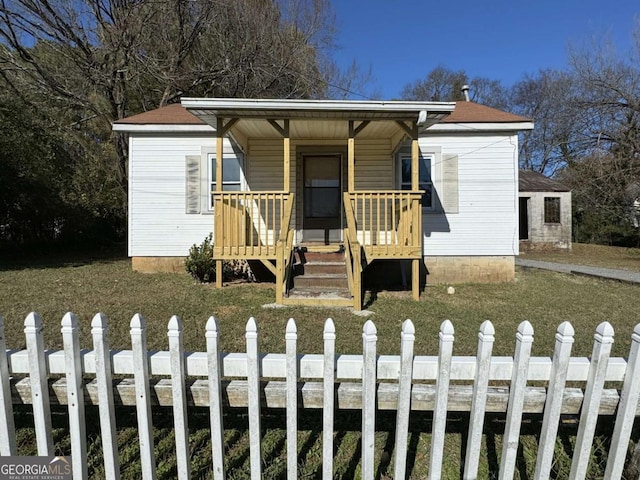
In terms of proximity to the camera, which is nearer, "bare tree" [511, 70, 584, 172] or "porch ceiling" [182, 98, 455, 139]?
"porch ceiling" [182, 98, 455, 139]

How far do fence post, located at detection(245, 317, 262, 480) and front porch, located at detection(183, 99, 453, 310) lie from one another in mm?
4022

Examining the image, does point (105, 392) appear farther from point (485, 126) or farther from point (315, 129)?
point (485, 126)

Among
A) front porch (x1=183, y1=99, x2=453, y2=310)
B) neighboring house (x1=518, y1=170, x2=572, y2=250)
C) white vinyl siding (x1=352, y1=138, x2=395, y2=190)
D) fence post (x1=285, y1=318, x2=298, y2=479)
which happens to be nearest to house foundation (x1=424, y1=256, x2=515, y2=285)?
front porch (x1=183, y1=99, x2=453, y2=310)

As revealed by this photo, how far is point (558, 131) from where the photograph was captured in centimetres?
2377

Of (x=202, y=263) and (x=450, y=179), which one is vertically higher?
(x=450, y=179)

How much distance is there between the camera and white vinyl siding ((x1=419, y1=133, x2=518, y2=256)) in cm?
820

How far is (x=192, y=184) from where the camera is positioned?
8344mm

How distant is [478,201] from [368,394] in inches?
295

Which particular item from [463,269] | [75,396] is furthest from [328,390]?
[463,269]

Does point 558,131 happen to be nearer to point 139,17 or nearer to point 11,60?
point 139,17

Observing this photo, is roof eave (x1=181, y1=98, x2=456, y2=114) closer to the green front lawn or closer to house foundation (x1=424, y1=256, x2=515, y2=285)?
the green front lawn

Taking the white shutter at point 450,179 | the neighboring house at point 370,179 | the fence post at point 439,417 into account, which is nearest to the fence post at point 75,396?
the fence post at point 439,417

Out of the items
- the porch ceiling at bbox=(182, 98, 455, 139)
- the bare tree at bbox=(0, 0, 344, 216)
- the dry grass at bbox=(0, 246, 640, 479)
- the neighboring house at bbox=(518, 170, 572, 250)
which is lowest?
the dry grass at bbox=(0, 246, 640, 479)

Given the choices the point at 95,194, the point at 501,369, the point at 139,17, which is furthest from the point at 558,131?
the point at 501,369
